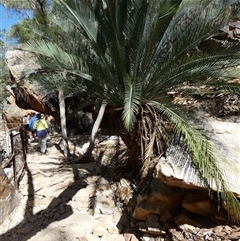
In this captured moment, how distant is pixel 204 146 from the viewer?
A: 12.3ft

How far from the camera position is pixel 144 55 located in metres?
4.83

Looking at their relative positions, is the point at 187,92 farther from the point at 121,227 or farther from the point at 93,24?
the point at 121,227

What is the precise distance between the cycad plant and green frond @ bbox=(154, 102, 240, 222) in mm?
291

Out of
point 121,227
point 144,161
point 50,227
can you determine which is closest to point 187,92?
point 144,161

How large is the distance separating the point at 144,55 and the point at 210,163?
2.04 m

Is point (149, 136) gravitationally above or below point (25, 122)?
above

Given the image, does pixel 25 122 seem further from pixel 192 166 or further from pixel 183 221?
pixel 192 166

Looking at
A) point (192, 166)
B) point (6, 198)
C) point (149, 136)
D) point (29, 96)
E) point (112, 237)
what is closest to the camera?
point (192, 166)

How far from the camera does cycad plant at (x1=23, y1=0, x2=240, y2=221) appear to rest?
4.46 meters

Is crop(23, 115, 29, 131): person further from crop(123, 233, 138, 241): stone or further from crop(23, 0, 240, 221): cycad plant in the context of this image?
crop(123, 233, 138, 241): stone

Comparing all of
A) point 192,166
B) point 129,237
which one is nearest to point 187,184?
point 192,166

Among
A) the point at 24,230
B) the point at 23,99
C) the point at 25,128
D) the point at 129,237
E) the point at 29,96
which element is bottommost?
the point at 24,230

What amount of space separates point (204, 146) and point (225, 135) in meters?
0.77

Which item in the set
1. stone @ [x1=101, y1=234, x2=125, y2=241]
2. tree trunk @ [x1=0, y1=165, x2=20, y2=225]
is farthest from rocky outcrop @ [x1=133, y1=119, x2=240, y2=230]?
tree trunk @ [x1=0, y1=165, x2=20, y2=225]
